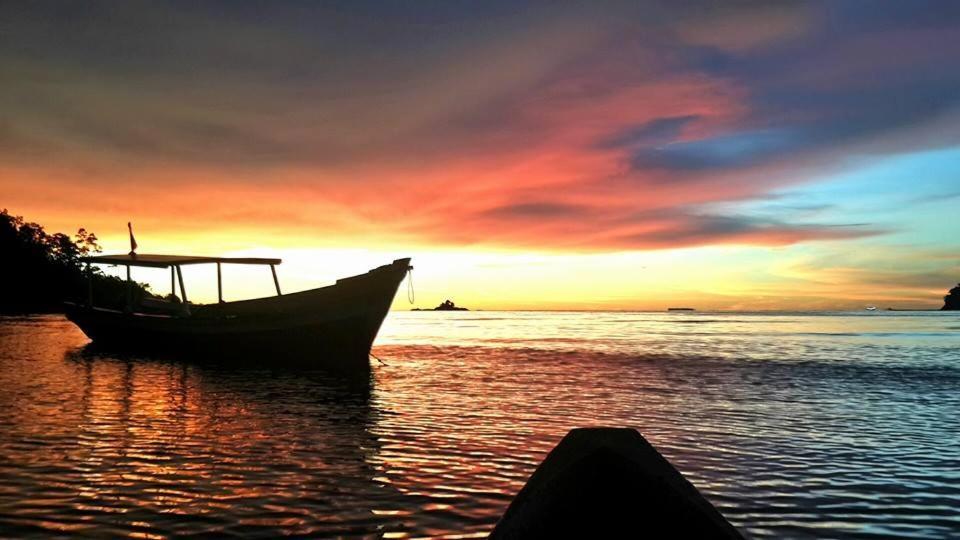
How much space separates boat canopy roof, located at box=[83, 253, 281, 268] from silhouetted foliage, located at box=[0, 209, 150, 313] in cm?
7400

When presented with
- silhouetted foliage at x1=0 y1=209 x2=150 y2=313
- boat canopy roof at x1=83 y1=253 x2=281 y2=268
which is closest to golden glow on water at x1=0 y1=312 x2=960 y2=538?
boat canopy roof at x1=83 y1=253 x2=281 y2=268

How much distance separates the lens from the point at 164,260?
31.9 metres

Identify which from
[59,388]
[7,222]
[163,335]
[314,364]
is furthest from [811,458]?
[7,222]

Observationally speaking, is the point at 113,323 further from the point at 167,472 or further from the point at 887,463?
the point at 887,463

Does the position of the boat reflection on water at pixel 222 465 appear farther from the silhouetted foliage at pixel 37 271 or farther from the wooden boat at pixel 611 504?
the silhouetted foliage at pixel 37 271

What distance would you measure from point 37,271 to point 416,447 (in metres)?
123

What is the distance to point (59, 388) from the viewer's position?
19062 mm

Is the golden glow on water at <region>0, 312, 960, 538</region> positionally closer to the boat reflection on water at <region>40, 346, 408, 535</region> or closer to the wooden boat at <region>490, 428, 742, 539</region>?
the boat reflection on water at <region>40, 346, 408, 535</region>

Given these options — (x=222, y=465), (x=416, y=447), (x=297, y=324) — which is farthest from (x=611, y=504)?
(x=297, y=324)

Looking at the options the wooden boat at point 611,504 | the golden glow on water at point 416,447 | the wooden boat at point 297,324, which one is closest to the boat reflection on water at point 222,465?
the golden glow on water at point 416,447

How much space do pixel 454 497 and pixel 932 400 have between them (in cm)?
1666

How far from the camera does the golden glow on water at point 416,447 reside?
7.39 meters

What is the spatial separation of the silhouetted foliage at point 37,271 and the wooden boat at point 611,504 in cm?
10921

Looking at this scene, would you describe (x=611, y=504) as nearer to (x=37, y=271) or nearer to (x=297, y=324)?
(x=297, y=324)
